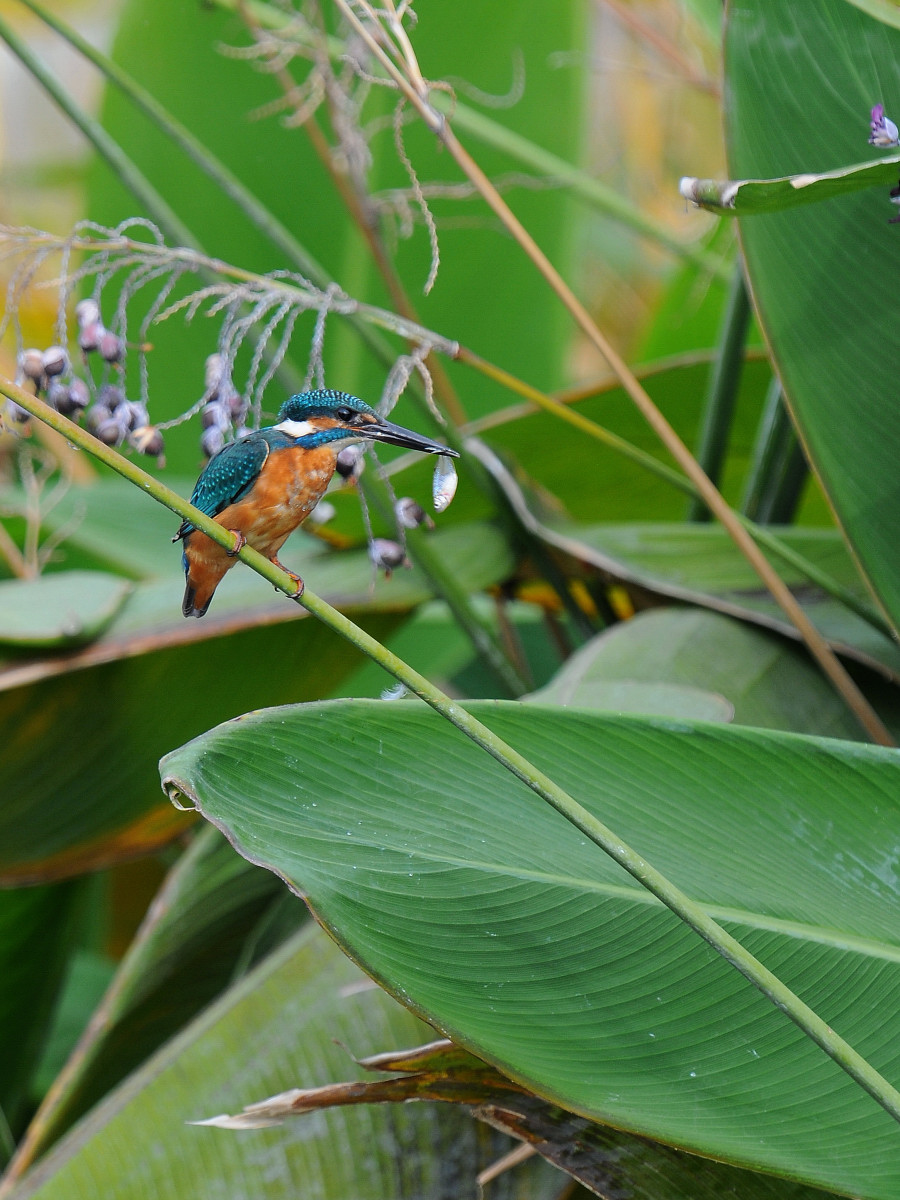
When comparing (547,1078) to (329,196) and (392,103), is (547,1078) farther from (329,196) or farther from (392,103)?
(392,103)

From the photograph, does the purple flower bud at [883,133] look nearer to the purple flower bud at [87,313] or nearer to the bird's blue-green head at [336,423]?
the bird's blue-green head at [336,423]

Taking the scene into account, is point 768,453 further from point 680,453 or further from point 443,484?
point 443,484

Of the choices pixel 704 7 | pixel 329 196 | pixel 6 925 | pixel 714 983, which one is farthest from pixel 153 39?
pixel 714 983

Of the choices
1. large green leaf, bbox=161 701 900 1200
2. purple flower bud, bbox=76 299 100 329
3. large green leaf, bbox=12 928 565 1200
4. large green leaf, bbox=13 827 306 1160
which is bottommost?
large green leaf, bbox=13 827 306 1160

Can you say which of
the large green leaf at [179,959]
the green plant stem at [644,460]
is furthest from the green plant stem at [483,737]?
the large green leaf at [179,959]

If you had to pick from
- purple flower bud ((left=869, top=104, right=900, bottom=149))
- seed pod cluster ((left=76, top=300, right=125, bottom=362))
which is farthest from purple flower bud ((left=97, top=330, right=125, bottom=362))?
purple flower bud ((left=869, top=104, right=900, bottom=149))

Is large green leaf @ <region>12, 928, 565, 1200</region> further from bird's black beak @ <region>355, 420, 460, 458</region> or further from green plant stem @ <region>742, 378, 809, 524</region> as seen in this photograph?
green plant stem @ <region>742, 378, 809, 524</region>
